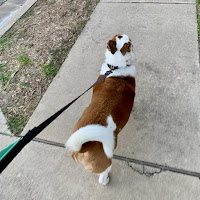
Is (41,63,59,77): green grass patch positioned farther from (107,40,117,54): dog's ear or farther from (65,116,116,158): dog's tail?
(65,116,116,158): dog's tail

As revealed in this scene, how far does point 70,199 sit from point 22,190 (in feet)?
1.81

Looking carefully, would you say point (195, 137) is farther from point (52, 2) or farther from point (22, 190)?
point (52, 2)

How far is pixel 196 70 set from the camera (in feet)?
10.4

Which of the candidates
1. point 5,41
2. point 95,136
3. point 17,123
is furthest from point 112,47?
point 5,41

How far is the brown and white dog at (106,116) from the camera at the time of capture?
169cm

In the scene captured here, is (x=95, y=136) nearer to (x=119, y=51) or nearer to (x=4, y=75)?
(x=119, y=51)

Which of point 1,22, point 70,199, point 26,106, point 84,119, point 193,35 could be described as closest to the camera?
point 84,119

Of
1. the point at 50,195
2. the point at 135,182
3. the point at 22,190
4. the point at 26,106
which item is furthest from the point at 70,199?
the point at 26,106

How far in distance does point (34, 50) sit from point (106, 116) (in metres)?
2.52

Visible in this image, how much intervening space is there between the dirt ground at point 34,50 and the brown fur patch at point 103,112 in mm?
1293

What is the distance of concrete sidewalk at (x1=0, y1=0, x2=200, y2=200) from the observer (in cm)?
225

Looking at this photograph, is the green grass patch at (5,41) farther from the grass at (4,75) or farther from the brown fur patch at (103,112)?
the brown fur patch at (103,112)

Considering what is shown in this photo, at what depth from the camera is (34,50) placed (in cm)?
380

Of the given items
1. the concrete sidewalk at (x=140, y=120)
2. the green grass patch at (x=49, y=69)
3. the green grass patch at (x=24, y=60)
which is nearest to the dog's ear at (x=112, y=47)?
the concrete sidewalk at (x=140, y=120)
